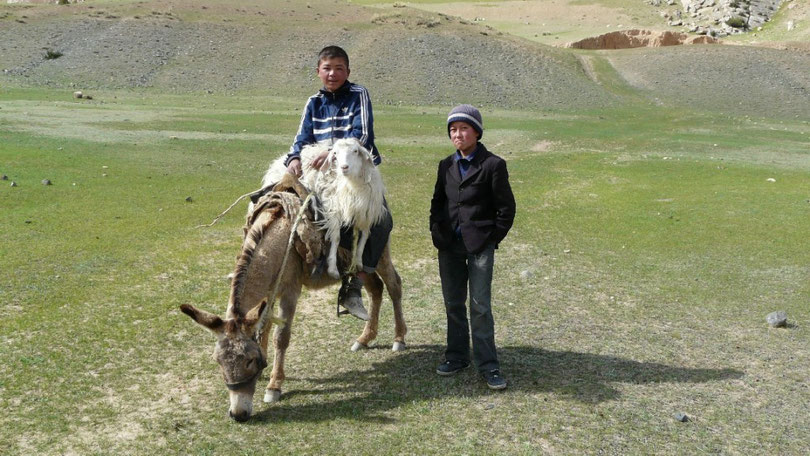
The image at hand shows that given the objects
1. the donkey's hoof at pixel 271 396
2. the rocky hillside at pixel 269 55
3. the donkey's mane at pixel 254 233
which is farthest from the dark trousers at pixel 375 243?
the rocky hillside at pixel 269 55

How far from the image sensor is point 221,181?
14.8 metres

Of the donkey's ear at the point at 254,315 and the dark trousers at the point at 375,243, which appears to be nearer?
the donkey's ear at the point at 254,315

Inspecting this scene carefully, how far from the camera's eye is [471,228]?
5.64m

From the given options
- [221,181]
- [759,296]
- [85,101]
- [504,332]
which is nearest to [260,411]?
[504,332]

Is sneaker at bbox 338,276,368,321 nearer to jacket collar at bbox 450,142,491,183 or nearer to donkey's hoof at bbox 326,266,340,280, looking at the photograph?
donkey's hoof at bbox 326,266,340,280

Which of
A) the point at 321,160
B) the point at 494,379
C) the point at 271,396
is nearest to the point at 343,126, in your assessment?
the point at 321,160

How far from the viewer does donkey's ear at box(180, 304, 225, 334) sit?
4434mm

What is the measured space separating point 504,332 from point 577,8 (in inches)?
2986

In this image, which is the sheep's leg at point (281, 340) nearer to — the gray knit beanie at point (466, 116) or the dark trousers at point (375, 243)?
the dark trousers at point (375, 243)

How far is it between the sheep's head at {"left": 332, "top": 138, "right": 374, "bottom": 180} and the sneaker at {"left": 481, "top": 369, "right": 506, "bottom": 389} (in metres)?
2.08

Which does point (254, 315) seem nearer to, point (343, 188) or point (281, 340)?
point (281, 340)

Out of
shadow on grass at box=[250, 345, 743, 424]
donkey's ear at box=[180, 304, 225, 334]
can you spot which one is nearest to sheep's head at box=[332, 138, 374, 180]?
donkey's ear at box=[180, 304, 225, 334]

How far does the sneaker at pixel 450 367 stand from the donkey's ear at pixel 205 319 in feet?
7.24

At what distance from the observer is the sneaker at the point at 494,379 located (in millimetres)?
5625
